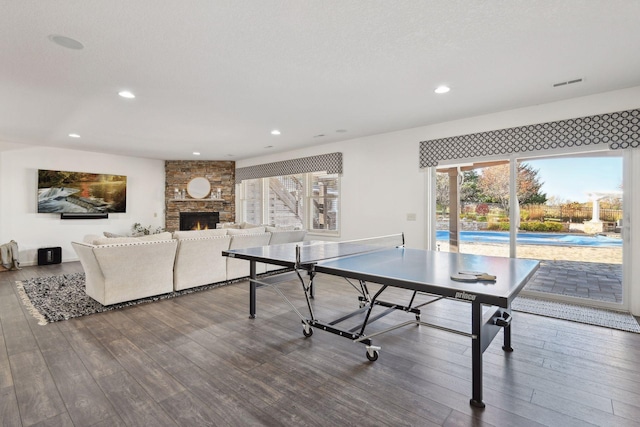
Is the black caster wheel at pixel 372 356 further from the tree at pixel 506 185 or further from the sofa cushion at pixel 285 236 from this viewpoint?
the tree at pixel 506 185

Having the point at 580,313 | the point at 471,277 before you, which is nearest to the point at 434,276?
the point at 471,277

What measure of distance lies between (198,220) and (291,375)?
289 inches

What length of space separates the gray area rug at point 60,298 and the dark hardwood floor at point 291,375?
24 centimetres

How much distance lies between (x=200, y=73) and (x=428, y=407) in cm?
339

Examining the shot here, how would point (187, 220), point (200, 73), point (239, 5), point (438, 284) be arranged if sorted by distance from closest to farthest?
point (438, 284)
point (239, 5)
point (200, 73)
point (187, 220)

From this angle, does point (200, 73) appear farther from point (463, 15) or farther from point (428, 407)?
point (428, 407)

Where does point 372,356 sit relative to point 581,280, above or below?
below

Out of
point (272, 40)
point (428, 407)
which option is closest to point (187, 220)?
point (272, 40)

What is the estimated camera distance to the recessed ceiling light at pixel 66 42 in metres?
2.35

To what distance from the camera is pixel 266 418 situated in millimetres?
1766

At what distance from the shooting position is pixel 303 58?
8.93ft

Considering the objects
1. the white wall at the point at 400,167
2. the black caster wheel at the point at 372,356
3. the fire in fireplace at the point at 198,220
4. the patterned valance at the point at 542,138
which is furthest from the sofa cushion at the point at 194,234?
the fire in fireplace at the point at 198,220

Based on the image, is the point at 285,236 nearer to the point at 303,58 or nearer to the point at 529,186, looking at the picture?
the point at 303,58

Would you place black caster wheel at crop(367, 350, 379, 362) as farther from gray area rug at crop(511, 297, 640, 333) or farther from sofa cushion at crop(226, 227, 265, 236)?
sofa cushion at crop(226, 227, 265, 236)
